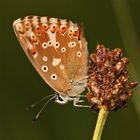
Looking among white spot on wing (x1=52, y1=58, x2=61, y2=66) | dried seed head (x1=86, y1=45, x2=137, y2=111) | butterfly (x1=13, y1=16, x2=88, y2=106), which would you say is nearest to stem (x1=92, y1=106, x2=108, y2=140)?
dried seed head (x1=86, y1=45, x2=137, y2=111)

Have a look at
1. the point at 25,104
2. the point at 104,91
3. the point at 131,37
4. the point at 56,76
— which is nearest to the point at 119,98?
the point at 104,91

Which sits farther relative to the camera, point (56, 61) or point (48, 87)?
point (48, 87)

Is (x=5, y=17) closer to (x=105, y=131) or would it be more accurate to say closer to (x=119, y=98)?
(x=105, y=131)

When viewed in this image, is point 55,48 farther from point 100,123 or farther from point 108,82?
point 100,123

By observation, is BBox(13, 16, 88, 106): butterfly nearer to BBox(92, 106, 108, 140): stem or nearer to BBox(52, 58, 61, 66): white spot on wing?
BBox(52, 58, 61, 66): white spot on wing

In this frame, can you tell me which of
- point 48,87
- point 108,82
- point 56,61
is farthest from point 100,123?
point 48,87
